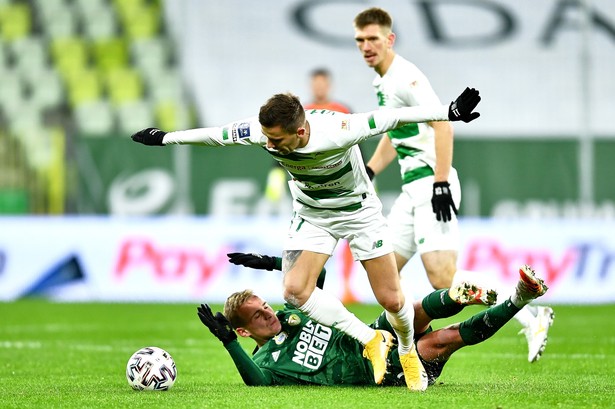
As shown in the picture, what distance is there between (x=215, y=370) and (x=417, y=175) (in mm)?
1953

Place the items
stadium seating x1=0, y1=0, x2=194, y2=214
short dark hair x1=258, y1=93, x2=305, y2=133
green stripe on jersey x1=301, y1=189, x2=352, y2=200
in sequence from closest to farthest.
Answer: short dark hair x1=258, y1=93, x2=305, y2=133 → green stripe on jersey x1=301, y1=189, x2=352, y2=200 → stadium seating x1=0, y1=0, x2=194, y2=214

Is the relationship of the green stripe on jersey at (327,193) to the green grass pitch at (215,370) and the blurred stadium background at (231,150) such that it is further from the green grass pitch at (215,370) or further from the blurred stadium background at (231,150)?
the blurred stadium background at (231,150)

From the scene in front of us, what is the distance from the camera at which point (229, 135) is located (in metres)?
6.52

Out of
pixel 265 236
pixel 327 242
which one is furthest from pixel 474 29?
pixel 327 242

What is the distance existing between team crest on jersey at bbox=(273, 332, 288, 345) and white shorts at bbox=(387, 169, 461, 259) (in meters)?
1.41

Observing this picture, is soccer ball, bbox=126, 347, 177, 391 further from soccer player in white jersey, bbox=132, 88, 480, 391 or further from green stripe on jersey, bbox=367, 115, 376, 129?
green stripe on jersey, bbox=367, 115, 376, 129

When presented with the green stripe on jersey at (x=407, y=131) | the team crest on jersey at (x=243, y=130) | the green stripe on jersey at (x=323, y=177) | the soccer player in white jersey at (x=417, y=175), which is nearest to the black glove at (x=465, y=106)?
the green stripe on jersey at (x=323, y=177)

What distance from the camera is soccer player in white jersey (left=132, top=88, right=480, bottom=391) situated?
6199mm

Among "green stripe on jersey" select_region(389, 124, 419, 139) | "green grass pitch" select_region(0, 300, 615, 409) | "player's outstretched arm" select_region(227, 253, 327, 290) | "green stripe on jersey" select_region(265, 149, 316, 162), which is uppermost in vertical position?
"green stripe on jersey" select_region(389, 124, 419, 139)

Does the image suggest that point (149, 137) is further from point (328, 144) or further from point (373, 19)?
point (373, 19)

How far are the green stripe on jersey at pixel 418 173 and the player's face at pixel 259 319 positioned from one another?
1.74m

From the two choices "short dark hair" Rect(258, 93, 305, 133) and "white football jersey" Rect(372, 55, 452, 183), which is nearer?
"short dark hair" Rect(258, 93, 305, 133)

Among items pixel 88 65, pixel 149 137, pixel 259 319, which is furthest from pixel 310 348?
pixel 88 65

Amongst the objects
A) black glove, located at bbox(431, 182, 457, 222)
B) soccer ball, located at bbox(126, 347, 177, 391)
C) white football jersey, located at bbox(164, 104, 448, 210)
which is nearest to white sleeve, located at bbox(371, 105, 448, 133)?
white football jersey, located at bbox(164, 104, 448, 210)
